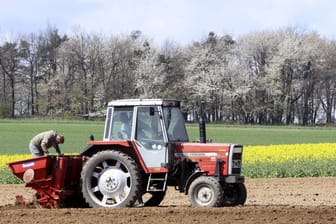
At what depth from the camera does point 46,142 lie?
47.7 ft

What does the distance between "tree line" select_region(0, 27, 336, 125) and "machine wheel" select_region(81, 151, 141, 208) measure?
70491mm

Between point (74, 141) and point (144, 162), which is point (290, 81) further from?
point (144, 162)

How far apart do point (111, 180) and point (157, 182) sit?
0.87m

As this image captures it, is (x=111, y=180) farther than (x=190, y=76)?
No

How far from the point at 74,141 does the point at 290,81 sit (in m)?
43.8

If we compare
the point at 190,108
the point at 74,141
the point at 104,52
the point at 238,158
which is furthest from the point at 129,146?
the point at 104,52

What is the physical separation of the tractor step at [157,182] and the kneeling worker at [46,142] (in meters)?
2.08

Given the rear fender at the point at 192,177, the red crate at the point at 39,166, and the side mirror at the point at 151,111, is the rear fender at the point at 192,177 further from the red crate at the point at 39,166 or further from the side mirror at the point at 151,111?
the red crate at the point at 39,166

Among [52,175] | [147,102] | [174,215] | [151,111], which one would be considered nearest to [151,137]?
[151,111]

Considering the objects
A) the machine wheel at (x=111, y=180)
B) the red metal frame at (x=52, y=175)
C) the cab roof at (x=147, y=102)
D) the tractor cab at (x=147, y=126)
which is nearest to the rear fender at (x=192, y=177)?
the tractor cab at (x=147, y=126)

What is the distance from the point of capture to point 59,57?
308 feet

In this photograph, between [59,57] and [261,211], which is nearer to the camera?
[261,211]

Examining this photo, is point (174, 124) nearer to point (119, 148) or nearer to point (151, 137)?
point (151, 137)

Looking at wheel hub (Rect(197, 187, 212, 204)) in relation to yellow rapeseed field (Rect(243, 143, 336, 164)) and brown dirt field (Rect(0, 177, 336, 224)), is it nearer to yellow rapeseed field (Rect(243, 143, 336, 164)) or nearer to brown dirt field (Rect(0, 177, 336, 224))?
brown dirt field (Rect(0, 177, 336, 224))
